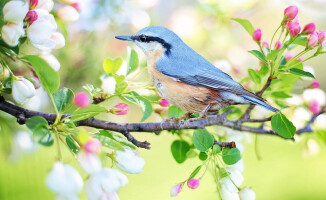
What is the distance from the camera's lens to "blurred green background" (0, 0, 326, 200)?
1.16 metres

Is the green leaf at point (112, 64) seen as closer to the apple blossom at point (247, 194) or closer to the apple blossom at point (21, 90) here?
the apple blossom at point (21, 90)

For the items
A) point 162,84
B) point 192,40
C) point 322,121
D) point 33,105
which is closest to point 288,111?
point 322,121

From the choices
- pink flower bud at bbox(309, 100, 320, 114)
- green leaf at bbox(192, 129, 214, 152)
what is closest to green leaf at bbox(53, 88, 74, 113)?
green leaf at bbox(192, 129, 214, 152)

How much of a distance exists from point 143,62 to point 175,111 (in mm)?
186

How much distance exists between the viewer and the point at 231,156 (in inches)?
30.3

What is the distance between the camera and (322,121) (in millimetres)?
1090

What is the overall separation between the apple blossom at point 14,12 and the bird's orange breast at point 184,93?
36 cm

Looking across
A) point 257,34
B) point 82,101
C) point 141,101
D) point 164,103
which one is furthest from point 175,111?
point 82,101

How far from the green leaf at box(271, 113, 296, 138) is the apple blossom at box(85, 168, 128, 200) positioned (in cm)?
33

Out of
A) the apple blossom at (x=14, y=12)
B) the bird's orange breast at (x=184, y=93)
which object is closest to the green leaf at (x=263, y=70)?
the bird's orange breast at (x=184, y=93)

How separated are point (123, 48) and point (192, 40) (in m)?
0.26

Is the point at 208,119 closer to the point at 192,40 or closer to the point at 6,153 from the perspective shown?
the point at 6,153

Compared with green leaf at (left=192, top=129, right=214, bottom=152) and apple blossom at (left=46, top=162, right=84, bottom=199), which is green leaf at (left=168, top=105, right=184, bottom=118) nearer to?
green leaf at (left=192, top=129, right=214, bottom=152)

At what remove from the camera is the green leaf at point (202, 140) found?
78cm
